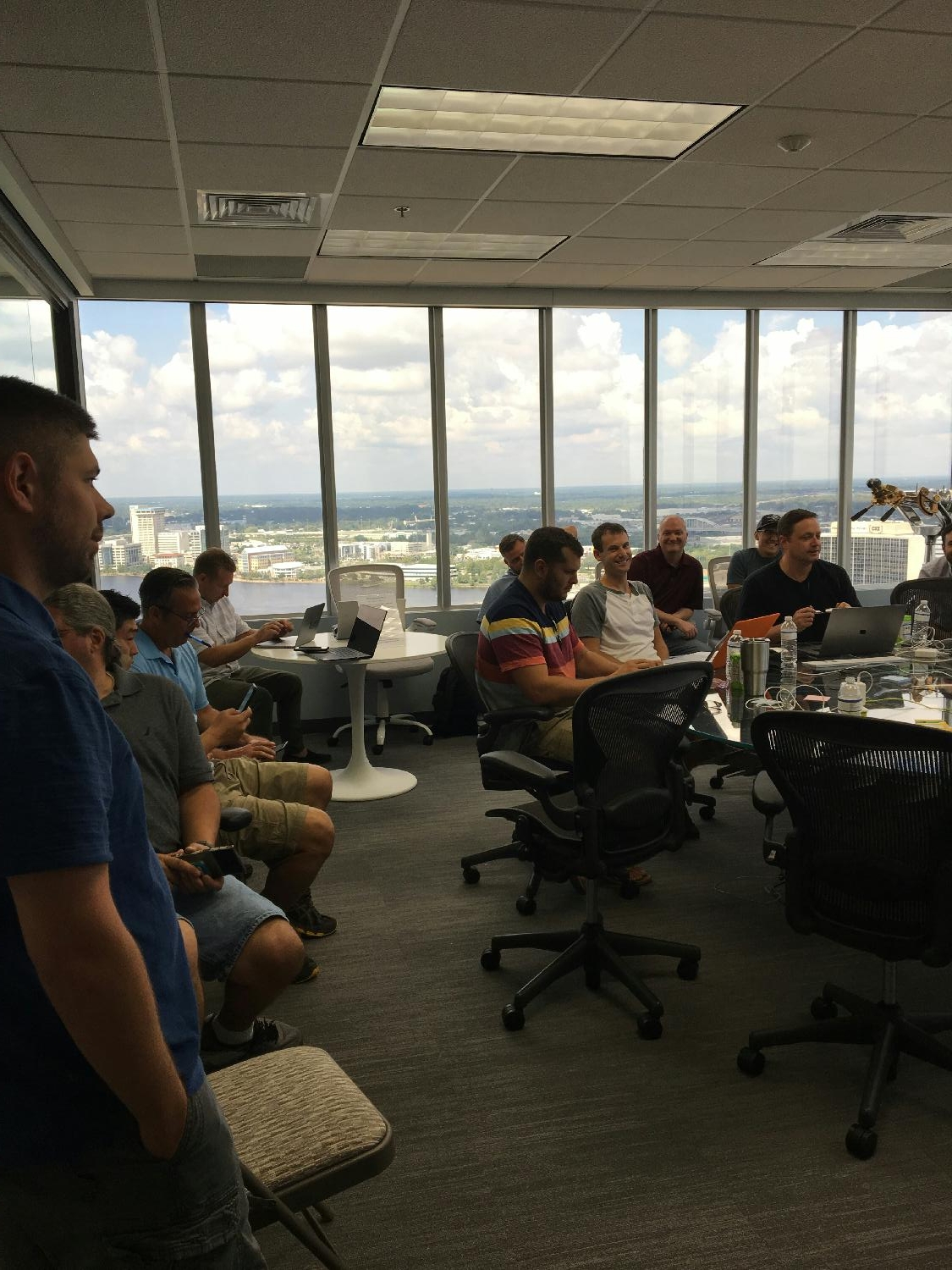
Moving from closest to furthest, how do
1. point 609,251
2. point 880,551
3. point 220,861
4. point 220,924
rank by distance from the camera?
point 220,861 < point 220,924 < point 609,251 < point 880,551

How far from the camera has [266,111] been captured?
321 centimetres

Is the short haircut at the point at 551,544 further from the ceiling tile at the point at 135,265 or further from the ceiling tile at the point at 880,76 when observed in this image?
the ceiling tile at the point at 135,265

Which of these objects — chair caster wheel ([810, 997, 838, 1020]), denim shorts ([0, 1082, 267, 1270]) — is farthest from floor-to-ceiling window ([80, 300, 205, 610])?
denim shorts ([0, 1082, 267, 1270])

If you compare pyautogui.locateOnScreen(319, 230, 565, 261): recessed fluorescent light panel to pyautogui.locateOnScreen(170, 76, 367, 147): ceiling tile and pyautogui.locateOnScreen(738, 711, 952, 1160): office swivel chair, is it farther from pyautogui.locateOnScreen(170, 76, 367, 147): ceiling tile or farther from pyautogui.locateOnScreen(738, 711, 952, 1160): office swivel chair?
pyautogui.locateOnScreen(738, 711, 952, 1160): office swivel chair

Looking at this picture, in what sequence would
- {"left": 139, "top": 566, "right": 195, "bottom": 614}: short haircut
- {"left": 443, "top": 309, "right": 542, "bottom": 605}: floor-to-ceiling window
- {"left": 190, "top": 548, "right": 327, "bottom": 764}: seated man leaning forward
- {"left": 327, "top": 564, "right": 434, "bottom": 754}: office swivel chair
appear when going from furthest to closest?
{"left": 443, "top": 309, "right": 542, "bottom": 605}: floor-to-ceiling window → {"left": 327, "top": 564, "right": 434, "bottom": 754}: office swivel chair → {"left": 190, "top": 548, "right": 327, "bottom": 764}: seated man leaning forward → {"left": 139, "top": 566, "right": 195, "bottom": 614}: short haircut

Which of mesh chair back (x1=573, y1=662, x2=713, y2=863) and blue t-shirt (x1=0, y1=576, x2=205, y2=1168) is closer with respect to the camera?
blue t-shirt (x1=0, y1=576, x2=205, y2=1168)

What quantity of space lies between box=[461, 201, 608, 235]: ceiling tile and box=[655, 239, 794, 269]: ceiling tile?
2.82ft

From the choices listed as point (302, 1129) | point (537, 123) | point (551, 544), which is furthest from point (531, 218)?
point (302, 1129)

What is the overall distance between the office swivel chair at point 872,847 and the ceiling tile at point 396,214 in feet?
10.4

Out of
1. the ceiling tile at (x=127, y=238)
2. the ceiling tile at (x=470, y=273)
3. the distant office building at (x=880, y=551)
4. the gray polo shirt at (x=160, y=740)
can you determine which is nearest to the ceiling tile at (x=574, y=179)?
the ceiling tile at (x=470, y=273)

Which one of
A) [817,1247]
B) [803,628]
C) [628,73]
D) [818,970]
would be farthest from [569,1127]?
[628,73]

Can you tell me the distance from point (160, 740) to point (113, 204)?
9.57 feet

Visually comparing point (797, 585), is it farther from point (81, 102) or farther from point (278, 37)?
point (81, 102)

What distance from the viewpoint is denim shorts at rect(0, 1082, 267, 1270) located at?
99 centimetres
